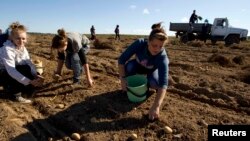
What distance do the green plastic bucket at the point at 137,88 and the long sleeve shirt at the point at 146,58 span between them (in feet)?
0.60

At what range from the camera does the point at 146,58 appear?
13.6 feet

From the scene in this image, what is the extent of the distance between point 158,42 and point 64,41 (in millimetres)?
1409

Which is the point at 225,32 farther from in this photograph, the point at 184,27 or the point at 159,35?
the point at 159,35

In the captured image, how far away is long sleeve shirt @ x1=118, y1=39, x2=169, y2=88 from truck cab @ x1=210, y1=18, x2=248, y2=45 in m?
15.3

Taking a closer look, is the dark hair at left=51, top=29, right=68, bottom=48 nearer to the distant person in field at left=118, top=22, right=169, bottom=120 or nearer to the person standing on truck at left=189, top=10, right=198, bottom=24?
the distant person in field at left=118, top=22, right=169, bottom=120

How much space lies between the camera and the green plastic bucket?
4.03 m

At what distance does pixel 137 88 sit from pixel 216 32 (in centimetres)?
1581

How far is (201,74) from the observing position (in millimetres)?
6398

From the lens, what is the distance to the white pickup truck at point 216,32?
1870cm

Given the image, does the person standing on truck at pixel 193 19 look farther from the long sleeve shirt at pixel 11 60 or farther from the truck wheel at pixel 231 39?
the long sleeve shirt at pixel 11 60

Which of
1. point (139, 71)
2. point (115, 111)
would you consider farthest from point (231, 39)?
point (115, 111)

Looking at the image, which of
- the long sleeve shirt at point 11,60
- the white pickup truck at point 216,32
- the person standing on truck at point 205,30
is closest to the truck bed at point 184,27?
the white pickup truck at point 216,32

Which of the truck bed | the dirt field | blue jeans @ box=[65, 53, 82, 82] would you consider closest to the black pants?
the dirt field

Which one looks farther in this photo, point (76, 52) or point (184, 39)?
point (184, 39)
